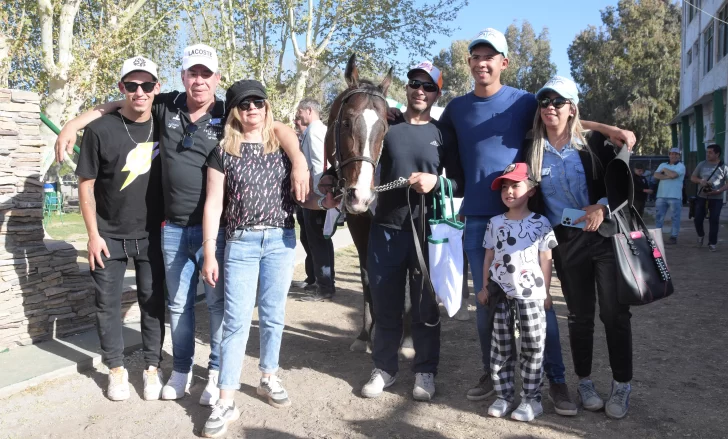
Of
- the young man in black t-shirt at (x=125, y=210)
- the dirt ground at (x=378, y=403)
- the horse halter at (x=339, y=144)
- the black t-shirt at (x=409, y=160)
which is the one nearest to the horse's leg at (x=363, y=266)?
the dirt ground at (x=378, y=403)

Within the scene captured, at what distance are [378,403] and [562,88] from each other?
2226 mm

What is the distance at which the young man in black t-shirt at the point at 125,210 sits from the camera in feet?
11.9

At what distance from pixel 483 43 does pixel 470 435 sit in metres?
2.28

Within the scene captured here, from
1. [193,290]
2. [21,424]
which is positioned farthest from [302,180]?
[21,424]

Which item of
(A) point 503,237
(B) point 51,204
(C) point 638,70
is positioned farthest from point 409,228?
(C) point 638,70

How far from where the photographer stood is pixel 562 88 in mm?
3203

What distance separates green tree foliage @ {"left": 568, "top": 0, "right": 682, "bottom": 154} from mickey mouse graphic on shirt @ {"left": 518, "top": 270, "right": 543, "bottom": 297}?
1434 inches

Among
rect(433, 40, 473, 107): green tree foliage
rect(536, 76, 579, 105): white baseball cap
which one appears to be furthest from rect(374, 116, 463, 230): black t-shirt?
rect(433, 40, 473, 107): green tree foliage

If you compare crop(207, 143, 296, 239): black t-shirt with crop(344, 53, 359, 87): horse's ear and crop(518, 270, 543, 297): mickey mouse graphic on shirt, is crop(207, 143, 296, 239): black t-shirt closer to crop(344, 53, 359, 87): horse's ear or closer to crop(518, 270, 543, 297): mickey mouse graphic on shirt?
crop(344, 53, 359, 87): horse's ear

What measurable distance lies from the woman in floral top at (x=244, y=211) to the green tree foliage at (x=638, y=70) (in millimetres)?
36888

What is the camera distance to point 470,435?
3.16 m

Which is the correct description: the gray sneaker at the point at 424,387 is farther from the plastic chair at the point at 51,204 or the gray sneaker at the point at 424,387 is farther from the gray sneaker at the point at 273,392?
the plastic chair at the point at 51,204

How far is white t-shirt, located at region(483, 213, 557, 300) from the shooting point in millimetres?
3229

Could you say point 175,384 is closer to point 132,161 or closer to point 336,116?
point 132,161
